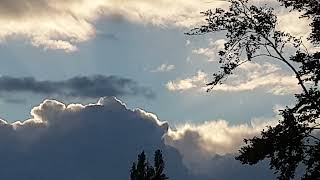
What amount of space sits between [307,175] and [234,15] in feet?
17.8

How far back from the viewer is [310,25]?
19.8m

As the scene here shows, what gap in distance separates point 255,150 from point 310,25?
14.0ft

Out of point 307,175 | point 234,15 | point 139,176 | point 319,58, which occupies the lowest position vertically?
point 307,175

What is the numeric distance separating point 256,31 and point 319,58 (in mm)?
2100

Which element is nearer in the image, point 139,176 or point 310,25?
point 310,25

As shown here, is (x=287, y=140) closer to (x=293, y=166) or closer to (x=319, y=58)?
(x=293, y=166)

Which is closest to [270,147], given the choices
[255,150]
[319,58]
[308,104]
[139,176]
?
[255,150]

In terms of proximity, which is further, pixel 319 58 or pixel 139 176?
pixel 139 176

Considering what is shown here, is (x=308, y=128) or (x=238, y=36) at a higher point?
(x=238, y=36)

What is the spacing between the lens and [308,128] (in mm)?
19219

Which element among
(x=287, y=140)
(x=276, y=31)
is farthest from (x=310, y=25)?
(x=287, y=140)

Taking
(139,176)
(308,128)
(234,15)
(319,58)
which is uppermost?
(139,176)

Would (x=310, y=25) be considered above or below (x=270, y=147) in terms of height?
above

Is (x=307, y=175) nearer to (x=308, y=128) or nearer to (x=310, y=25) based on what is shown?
(x=308, y=128)
